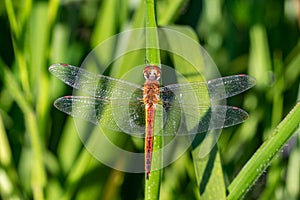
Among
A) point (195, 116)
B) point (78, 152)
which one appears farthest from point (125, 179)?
point (195, 116)

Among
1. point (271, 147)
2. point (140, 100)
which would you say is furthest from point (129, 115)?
point (271, 147)

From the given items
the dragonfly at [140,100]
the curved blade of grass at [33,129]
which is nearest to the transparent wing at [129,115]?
the dragonfly at [140,100]

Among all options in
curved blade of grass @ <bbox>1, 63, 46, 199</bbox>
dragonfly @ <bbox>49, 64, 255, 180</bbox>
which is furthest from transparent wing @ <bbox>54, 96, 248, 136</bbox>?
curved blade of grass @ <bbox>1, 63, 46, 199</bbox>

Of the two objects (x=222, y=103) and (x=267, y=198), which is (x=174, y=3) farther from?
(x=267, y=198)

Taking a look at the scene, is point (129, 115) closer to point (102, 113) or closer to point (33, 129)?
point (102, 113)

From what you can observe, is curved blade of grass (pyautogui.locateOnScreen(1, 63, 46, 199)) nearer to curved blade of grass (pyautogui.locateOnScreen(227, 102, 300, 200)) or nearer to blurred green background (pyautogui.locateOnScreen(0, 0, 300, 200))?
blurred green background (pyautogui.locateOnScreen(0, 0, 300, 200))

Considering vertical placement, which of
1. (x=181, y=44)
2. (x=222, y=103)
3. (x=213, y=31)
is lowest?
(x=222, y=103)
